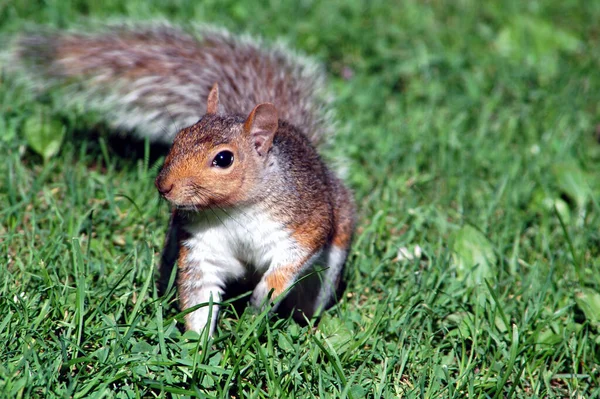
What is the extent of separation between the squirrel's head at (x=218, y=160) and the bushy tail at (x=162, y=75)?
1.68ft

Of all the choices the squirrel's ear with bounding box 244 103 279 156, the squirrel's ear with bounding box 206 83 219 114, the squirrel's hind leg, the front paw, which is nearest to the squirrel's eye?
the squirrel's ear with bounding box 244 103 279 156

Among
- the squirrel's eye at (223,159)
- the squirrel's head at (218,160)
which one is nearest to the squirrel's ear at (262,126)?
the squirrel's head at (218,160)

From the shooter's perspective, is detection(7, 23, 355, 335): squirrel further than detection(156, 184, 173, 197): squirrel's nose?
Yes

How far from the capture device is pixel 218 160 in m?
2.04

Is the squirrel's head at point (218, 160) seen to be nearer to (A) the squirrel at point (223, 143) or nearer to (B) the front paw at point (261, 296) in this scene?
(A) the squirrel at point (223, 143)

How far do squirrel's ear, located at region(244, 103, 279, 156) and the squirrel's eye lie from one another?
0.12 m

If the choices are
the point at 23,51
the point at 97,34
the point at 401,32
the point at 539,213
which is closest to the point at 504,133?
the point at 539,213

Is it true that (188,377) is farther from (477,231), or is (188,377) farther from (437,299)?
(477,231)

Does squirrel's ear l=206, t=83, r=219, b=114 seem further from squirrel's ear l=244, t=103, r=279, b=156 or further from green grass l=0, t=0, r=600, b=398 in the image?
green grass l=0, t=0, r=600, b=398

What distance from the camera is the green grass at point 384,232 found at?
2.01 meters

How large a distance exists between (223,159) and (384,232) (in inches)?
39.8

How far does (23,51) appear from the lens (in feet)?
9.62

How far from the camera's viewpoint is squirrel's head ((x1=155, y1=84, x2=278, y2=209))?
6.53 feet

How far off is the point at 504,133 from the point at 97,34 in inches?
78.5
